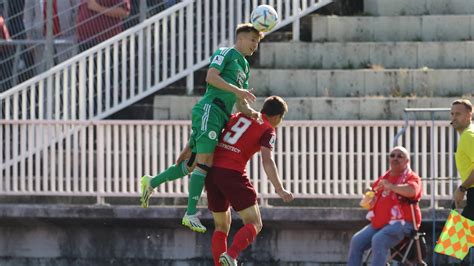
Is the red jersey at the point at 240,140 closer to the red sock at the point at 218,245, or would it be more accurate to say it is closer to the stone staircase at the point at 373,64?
the red sock at the point at 218,245

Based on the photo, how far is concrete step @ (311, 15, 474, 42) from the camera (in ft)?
70.0

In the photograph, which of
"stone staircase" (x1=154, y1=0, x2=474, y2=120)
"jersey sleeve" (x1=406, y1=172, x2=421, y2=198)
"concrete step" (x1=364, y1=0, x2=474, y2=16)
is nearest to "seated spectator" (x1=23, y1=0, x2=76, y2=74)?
"stone staircase" (x1=154, y1=0, x2=474, y2=120)

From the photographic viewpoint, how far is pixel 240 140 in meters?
15.1

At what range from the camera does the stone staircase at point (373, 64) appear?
20.1 metres

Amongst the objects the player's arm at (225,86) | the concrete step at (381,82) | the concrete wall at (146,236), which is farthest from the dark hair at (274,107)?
the concrete step at (381,82)

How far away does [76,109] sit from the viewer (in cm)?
2072

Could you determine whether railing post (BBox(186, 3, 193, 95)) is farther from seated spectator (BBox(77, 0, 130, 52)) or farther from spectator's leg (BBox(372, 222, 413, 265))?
spectator's leg (BBox(372, 222, 413, 265))

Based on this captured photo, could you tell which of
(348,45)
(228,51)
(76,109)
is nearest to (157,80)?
(76,109)

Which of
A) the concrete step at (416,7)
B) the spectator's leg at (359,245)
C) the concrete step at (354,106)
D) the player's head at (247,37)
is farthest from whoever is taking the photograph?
the concrete step at (416,7)

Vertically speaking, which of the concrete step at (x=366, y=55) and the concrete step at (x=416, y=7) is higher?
the concrete step at (x=416, y=7)

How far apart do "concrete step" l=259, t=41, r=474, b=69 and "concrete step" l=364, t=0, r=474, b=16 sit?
77cm

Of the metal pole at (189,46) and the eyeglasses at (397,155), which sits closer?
the eyeglasses at (397,155)

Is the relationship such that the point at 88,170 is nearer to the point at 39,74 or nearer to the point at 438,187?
the point at 39,74

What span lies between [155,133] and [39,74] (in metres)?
2.34
